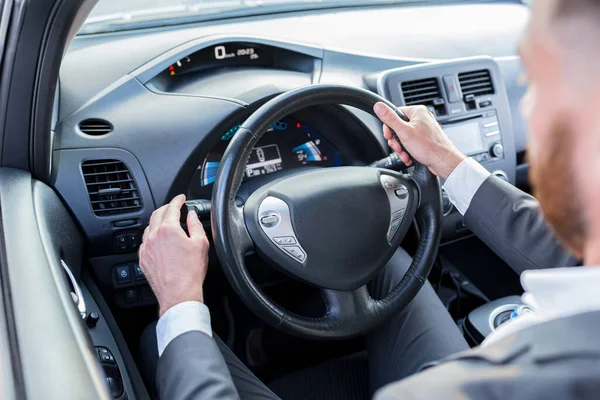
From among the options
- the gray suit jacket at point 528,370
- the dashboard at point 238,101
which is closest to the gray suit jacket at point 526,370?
the gray suit jacket at point 528,370

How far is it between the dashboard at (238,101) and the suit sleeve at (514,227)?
A: 10.9 inches

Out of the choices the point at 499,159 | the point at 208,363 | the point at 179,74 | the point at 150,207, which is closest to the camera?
the point at 208,363

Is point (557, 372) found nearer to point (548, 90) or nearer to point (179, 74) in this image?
point (548, 90)

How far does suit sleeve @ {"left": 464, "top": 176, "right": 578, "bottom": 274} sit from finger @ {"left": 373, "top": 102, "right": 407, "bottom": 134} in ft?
0.71

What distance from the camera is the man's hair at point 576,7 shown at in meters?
0.59

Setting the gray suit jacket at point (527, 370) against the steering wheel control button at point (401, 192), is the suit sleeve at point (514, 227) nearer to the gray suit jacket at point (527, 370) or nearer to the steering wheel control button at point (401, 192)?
the steering wheel control button at point (401, 192)

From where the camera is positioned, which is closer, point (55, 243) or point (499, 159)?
point (55, 243)

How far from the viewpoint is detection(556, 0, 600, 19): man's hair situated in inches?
23.2

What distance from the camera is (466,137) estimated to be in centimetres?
185

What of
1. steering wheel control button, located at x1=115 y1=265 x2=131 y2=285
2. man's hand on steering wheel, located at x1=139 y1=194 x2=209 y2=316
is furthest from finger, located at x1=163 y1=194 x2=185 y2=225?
steering wheel control button, located at x1=115 y1=265 x2=131 y2=285

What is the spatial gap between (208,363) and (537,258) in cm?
69

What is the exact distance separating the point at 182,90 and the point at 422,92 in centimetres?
69

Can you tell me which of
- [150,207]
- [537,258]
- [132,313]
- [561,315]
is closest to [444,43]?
[537,258]

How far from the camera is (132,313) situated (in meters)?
1.63
